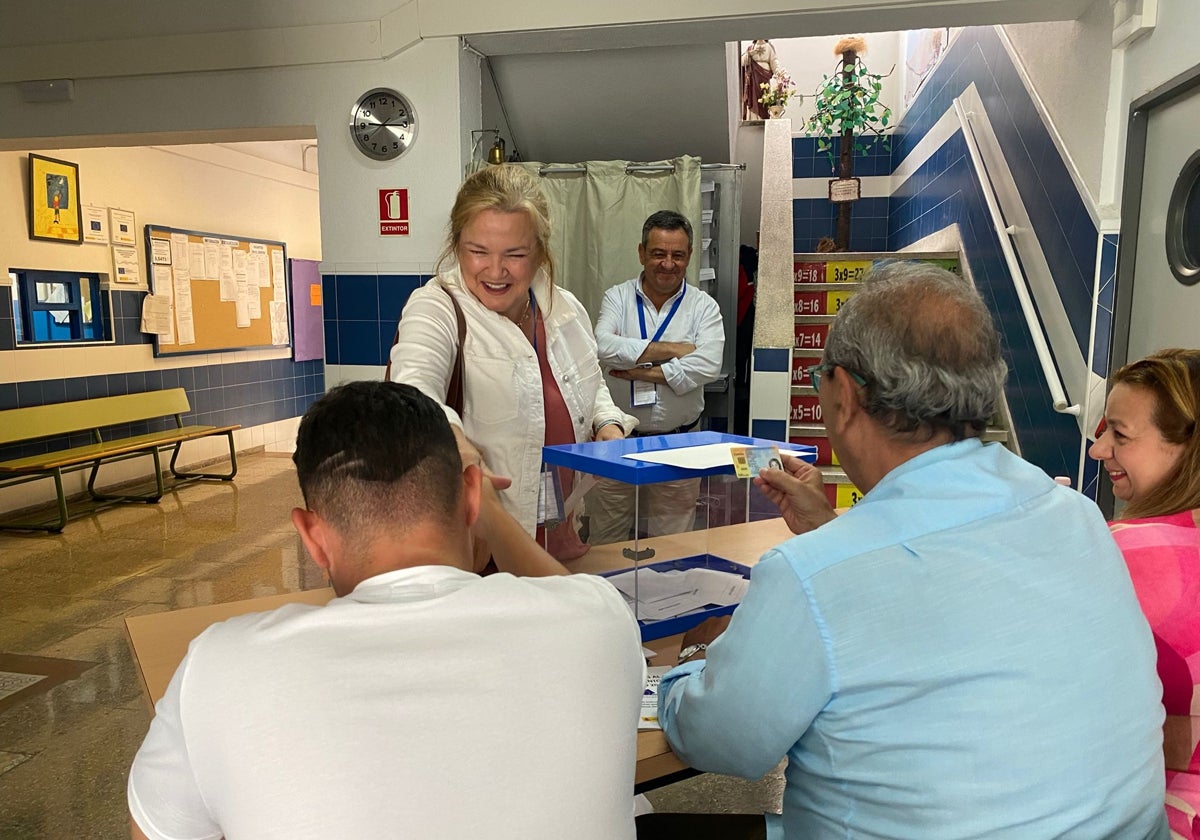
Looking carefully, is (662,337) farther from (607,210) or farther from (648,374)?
(607,210)

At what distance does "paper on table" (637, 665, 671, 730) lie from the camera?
4.39 feet

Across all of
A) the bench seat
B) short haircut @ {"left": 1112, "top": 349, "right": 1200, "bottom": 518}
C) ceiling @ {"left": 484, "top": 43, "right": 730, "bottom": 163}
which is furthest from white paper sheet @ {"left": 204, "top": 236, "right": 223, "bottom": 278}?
short haircut @ {"left": 1112, "top": 349, "right": 1200, "bottom": 518}

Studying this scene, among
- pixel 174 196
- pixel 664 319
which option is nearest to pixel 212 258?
pixel 174 196

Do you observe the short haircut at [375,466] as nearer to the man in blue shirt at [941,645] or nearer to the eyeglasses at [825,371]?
the man in blue shirt at [941,645]

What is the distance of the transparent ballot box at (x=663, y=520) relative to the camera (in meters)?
1.60

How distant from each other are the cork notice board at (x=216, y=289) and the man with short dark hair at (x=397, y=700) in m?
7.10

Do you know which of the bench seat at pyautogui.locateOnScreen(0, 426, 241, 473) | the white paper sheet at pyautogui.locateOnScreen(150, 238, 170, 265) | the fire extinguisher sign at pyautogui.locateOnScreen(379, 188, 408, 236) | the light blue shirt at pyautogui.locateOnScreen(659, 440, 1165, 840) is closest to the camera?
the light blue shirt at pyautogui.locateOnScreen(659, 440, 1165, 840)

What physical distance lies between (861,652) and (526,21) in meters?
3.49

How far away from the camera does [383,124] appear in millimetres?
3938

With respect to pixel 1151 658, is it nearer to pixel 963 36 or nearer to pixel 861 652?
pixel 861 652

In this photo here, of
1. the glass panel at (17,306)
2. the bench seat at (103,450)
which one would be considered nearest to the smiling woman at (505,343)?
the bench seat at (103,450)

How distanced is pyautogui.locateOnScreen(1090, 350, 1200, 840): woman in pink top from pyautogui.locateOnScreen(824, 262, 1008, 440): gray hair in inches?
18.6

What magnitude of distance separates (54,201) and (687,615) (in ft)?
20.7

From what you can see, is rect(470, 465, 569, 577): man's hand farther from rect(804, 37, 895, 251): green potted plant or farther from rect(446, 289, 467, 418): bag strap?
rect(804, 37, 895, 251): green potted plant
